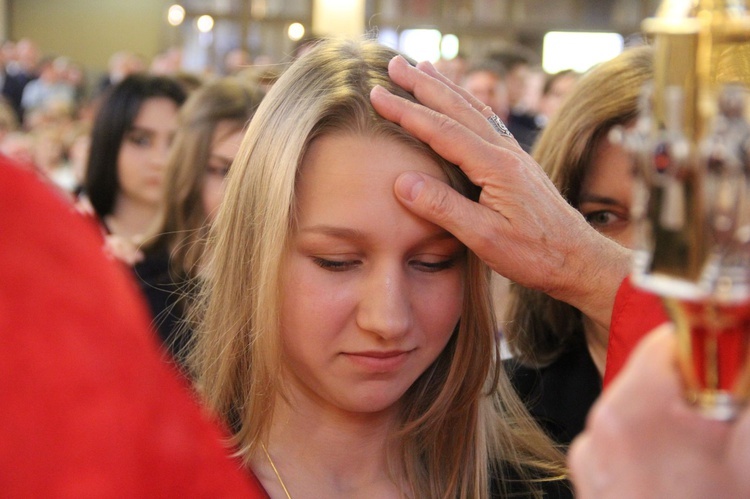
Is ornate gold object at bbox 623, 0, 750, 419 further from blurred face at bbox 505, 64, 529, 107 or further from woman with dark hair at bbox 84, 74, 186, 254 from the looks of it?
blurred face at bbox 505, 64, 529, 107

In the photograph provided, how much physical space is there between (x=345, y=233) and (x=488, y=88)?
5045 mm

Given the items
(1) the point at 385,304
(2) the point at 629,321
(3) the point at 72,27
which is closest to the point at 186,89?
(1) the point at 385,304

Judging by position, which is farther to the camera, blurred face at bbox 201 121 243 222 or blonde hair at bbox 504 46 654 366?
blurred face at bbox 201 121 243 222

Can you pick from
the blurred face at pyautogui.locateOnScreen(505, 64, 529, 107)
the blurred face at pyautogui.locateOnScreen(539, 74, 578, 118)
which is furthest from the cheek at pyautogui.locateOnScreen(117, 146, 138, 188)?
the blurred face at pyautogui.locateOnScreen(505, 64, 529, 107)

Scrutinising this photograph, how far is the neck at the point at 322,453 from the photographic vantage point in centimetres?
136

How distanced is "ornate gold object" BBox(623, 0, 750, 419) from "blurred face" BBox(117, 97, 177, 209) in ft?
10.8

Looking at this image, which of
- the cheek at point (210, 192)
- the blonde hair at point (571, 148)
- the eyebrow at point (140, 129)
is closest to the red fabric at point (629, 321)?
the blonde hair at point (571, 148)

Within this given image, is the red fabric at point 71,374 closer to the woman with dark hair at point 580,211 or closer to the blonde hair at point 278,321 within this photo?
the blonde hair at point 278,321

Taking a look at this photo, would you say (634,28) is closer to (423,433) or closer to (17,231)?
(423,433)

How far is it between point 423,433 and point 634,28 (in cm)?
1220

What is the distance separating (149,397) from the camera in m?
0.43

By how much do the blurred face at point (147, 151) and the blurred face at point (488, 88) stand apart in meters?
2.68

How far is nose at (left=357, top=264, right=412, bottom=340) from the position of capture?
3.97ft

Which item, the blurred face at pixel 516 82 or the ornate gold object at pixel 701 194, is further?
the blurred face at pixel 516 82
